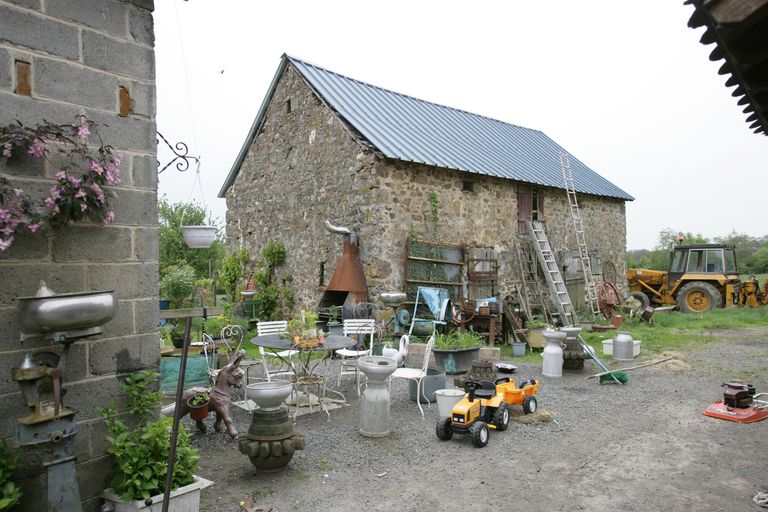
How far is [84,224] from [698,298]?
617 inches

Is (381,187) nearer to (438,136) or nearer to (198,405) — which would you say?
(438,136)

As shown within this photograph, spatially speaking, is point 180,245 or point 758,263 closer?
point 180,245

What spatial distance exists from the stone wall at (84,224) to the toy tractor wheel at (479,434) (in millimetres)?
2927

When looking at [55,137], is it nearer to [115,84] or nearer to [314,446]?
[115,84]

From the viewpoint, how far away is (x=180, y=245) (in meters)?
20.3

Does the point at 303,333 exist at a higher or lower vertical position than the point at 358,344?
higher

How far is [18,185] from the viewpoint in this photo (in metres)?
2.81

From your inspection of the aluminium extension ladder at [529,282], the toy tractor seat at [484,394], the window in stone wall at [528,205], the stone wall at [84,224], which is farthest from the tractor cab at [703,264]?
the stone wall at [84,224]

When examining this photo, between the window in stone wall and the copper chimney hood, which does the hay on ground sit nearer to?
the copper chimney hood

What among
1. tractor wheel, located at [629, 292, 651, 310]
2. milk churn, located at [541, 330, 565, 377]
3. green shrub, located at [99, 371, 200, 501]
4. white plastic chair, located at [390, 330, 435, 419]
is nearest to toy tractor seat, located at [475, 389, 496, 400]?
white plastic chair, located at [390, 330, 435, 419]

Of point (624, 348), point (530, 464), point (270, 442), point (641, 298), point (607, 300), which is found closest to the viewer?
point (270, 442)

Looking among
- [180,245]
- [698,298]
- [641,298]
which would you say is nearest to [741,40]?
[641,298]

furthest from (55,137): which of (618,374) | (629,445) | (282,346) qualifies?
(618,374)

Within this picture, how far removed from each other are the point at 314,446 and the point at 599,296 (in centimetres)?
1198
